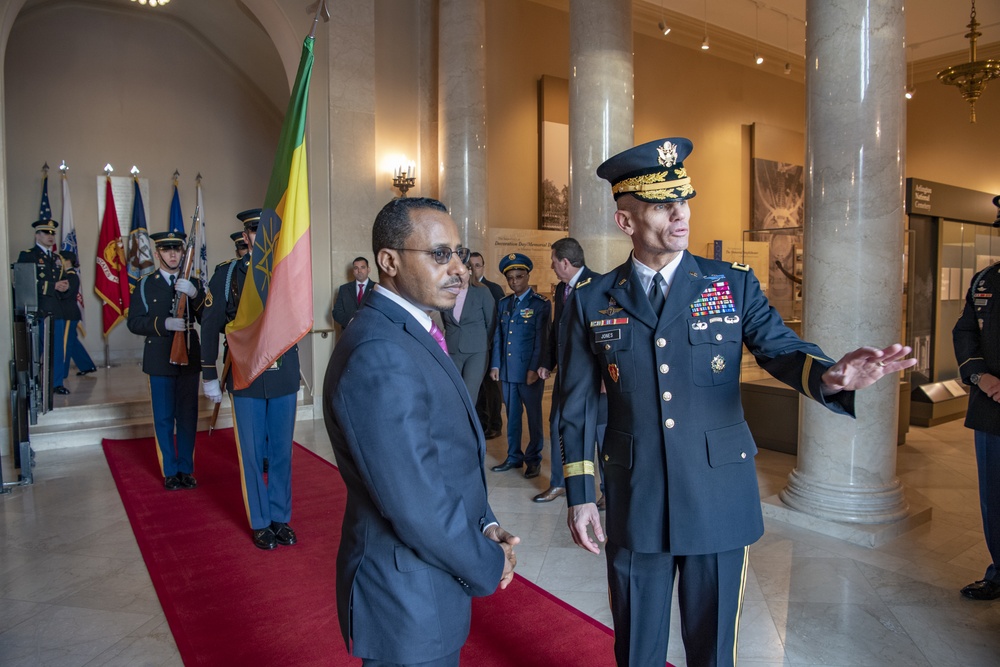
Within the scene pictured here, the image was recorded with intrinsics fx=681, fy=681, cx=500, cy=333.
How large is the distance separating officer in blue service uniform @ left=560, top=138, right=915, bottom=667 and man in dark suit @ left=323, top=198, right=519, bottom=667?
57 centimetres

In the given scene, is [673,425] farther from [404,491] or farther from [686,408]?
[404,491]

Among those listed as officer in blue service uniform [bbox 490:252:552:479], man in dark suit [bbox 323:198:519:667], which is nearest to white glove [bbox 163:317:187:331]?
officer in blue service uniform [bbox 490:252:552:479]

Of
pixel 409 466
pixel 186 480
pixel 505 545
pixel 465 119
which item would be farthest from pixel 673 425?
pixel 465 119

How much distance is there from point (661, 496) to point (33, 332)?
5.42m

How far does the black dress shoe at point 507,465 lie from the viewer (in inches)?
218

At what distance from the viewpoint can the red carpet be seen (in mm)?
2785

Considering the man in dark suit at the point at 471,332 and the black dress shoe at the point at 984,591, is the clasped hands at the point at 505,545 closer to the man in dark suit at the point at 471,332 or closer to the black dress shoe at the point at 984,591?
the black dress shoe at the point at 984,591

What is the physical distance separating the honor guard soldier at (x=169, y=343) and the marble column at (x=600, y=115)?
3182 mm

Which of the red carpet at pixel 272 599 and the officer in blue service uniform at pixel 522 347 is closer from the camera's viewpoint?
the red carpet at pixel 272 599

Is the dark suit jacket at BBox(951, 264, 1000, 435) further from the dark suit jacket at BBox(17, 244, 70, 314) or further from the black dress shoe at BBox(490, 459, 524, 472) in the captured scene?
the dark suit jacket at BBox(17, 244, 70, 314)

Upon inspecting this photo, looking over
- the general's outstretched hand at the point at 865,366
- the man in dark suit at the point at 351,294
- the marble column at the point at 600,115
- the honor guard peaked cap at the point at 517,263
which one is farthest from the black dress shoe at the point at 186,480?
the general's outstretched hand at the point at 865,366

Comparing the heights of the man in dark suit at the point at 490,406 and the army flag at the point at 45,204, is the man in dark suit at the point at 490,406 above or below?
below

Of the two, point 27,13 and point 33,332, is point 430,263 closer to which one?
point 33,332

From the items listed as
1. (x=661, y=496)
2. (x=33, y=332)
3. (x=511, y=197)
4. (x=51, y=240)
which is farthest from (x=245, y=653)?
(x=511, y=197)
